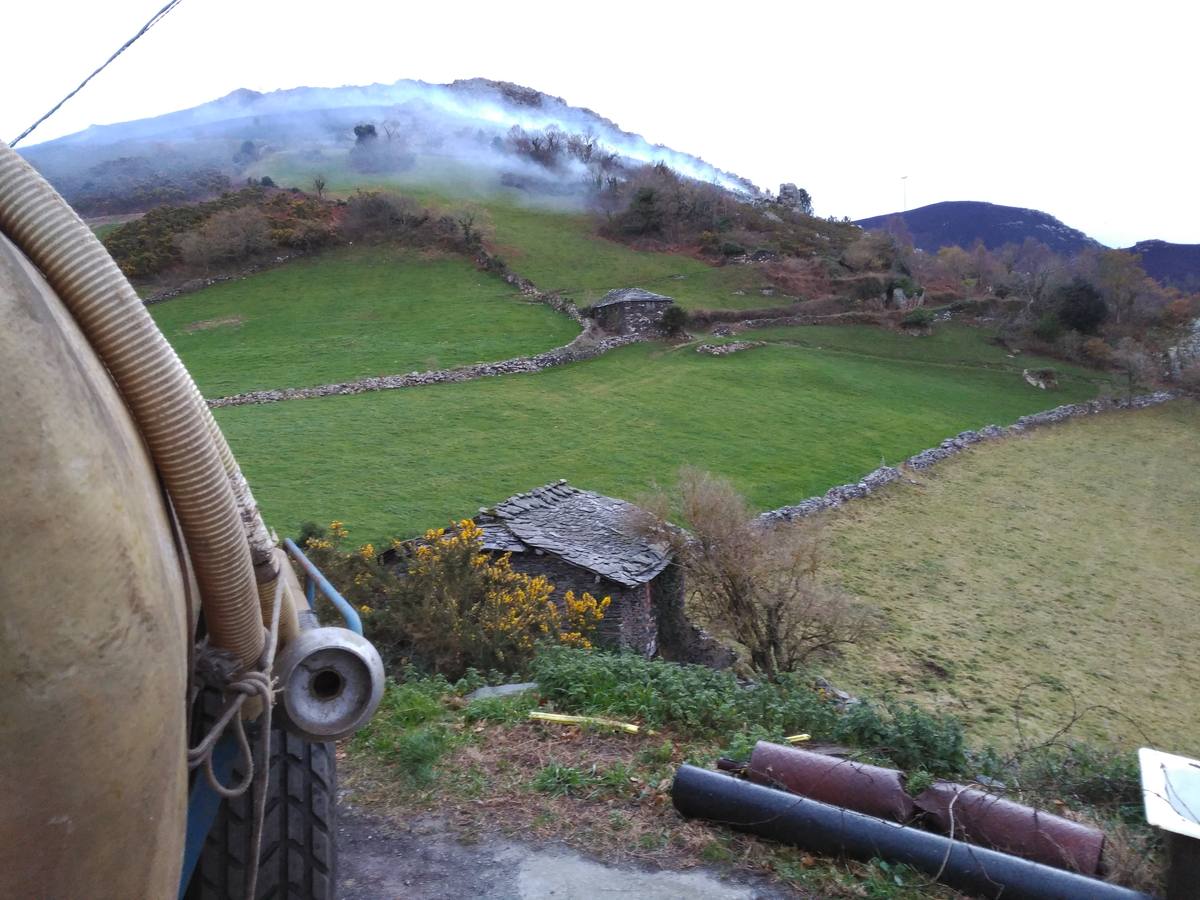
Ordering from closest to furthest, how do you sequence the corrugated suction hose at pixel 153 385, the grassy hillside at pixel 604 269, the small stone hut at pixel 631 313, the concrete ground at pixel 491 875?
the corrugated suction hose at pixel 153 385, the concrete ground at pixel 491 875, the small stone hut at pixel 631 313, the grassy hillside at pixel 604 269

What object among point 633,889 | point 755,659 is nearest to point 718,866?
point 633,889

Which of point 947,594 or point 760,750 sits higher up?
point 760,750

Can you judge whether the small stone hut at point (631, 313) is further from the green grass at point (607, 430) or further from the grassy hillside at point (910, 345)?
the grassy hillside at point (910, 345)

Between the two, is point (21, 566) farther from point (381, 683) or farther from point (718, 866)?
point (718, 866)

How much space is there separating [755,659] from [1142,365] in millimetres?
33587

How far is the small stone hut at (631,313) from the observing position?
38.5 meters

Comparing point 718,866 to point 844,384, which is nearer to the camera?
point 718,866

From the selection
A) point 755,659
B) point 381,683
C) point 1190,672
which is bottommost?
point 1190,672

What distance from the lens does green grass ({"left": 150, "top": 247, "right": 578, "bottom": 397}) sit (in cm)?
3341

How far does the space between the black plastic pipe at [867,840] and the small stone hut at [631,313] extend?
112 ft

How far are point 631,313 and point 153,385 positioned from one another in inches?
1469

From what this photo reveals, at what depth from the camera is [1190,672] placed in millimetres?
16719

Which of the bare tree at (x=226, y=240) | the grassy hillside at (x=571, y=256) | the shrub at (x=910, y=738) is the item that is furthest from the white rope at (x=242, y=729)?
the bare tree at (x=226, y=240)

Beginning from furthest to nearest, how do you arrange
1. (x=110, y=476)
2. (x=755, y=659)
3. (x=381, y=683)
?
(x=755, y=659), (x=381, y=683), (x=110, y=476)
